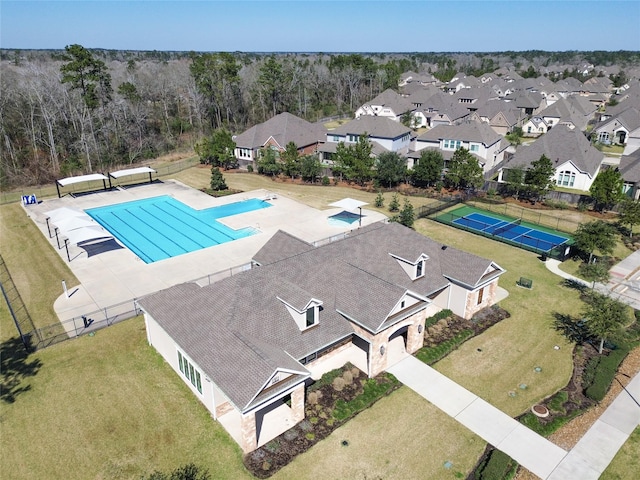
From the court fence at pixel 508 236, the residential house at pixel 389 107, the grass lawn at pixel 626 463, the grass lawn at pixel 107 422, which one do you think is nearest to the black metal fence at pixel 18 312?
the grass lawn at pixel 107 422

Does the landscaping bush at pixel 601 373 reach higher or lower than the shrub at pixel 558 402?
higher

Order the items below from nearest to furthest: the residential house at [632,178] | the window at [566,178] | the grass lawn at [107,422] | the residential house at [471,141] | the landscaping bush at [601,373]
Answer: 1. the grass lawn at [107,422]
2. the landscaping bush at [601,373]
3. the residential house at [632,178]
4. the window at [566,178]
5. the residential house at [471,141]

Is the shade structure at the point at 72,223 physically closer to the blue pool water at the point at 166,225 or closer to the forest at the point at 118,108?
the blue pool water at the point at 166,225

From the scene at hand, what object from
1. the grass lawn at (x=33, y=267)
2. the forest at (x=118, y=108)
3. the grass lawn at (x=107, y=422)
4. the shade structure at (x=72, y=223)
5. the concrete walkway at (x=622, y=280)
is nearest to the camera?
the grass lawn at (x=107, y=422)

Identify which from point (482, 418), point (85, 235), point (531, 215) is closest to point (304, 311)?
point (482, 418)

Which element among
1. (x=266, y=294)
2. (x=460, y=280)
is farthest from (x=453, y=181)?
(x=266, y=294)

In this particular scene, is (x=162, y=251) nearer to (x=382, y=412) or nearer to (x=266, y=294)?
(x=266, y=294)
